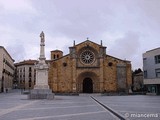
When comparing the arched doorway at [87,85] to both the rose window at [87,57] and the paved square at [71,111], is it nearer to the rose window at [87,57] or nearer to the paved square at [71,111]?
the rose window at [87,57]

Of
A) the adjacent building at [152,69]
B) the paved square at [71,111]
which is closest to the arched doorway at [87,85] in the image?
the adjacent building at [152,69]

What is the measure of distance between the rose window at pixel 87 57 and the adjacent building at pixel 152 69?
1084cm

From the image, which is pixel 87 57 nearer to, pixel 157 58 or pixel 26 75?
pixel 157 58

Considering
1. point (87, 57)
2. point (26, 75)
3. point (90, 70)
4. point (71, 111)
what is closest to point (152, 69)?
point (90, 70)

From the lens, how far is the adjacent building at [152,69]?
52369 millimetres

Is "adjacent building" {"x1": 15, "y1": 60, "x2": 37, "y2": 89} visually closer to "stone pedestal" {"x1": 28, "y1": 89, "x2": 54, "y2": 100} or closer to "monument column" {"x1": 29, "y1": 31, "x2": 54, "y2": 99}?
"monument column" {"x1": 29, "y1": 31, "x2": 54, "y2": 99}

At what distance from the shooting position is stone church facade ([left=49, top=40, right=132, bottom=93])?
5969cm

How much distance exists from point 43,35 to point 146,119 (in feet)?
84.1

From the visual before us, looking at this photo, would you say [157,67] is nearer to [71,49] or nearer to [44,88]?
[71,49]

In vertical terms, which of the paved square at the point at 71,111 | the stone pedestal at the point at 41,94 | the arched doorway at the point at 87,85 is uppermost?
the arched doorway at the point at 87,85

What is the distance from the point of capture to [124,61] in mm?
60750

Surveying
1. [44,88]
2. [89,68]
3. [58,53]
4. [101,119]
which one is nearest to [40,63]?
[44,88]

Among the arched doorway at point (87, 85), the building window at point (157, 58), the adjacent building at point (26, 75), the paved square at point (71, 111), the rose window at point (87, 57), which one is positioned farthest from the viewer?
the adjacent building at point (26, 75)

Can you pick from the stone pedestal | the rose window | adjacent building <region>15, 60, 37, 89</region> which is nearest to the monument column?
the stone pedestal
